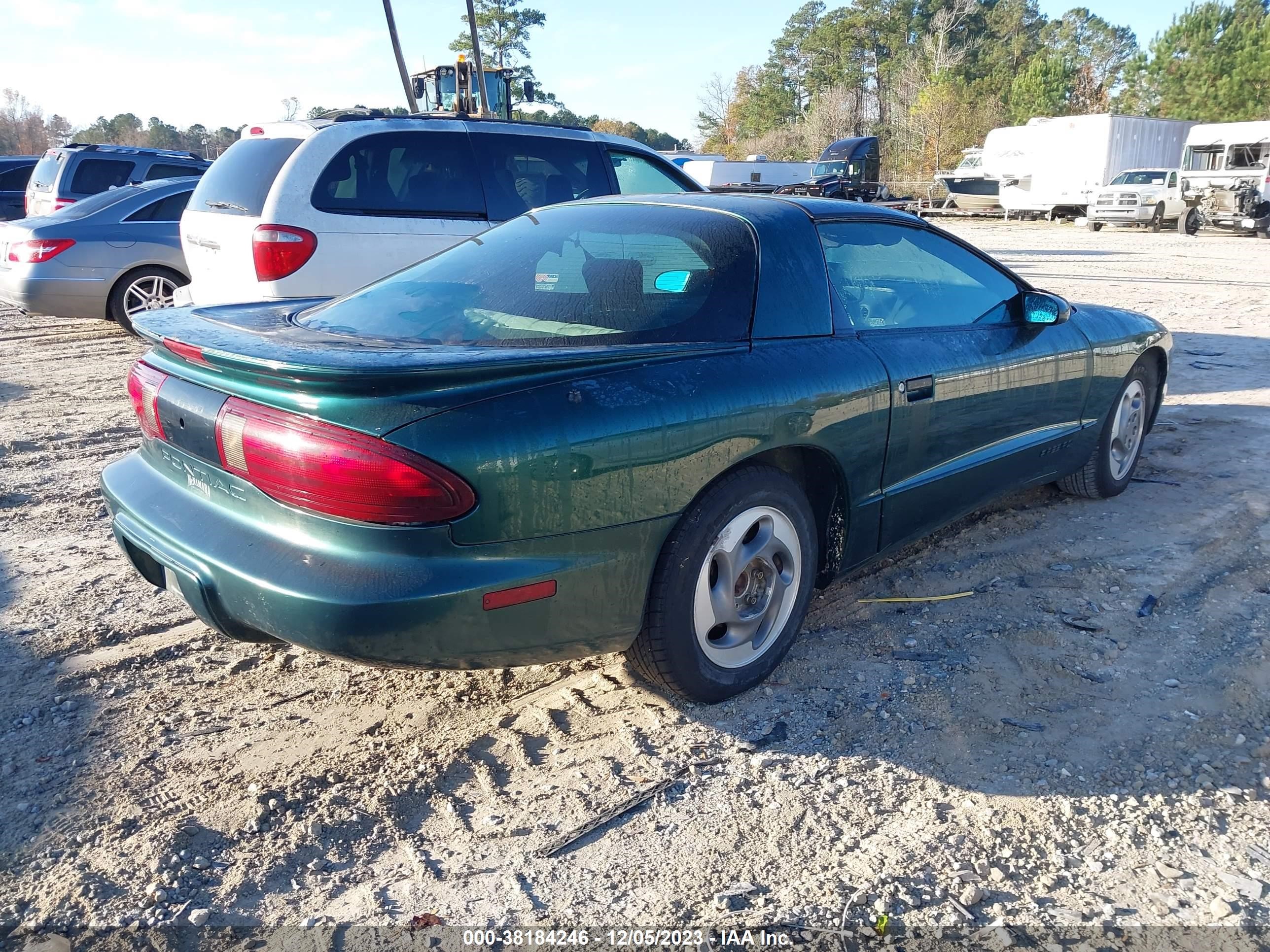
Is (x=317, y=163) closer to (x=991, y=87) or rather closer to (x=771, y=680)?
(x=771, y=680)

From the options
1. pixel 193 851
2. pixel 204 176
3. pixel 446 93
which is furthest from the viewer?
pixel 446 93

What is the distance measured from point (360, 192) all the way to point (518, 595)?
174 inches

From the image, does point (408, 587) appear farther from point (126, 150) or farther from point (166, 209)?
point (126, 150)

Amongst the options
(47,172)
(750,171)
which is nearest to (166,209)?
(47,172)

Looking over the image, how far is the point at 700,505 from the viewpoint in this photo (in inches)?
109

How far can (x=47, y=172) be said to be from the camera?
12086 millimetres

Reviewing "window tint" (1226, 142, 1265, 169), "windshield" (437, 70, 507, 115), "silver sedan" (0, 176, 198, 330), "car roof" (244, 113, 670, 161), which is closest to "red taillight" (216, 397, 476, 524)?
"car roof" (244, 113, 670, 161)

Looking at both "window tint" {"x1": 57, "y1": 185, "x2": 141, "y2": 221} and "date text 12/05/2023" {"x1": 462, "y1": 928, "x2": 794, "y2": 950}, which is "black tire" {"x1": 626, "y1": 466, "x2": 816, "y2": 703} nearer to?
"date text 12/05/2023" {"x1": 462, "y1": 928, "x2": 794, "y2": 950}

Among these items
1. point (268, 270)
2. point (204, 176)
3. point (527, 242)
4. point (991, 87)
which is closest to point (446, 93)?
point (204, 176)

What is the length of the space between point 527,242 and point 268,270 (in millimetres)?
2957

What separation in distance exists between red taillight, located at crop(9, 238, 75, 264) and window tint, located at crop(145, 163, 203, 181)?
3.75m

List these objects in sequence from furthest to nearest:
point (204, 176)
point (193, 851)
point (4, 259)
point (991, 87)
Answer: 1. point (991, 87)
2. point (4, 259)
3. point (204, 176)
4. point (193, 851)

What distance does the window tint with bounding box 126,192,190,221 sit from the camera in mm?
9320

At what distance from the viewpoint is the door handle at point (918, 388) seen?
3.39m
